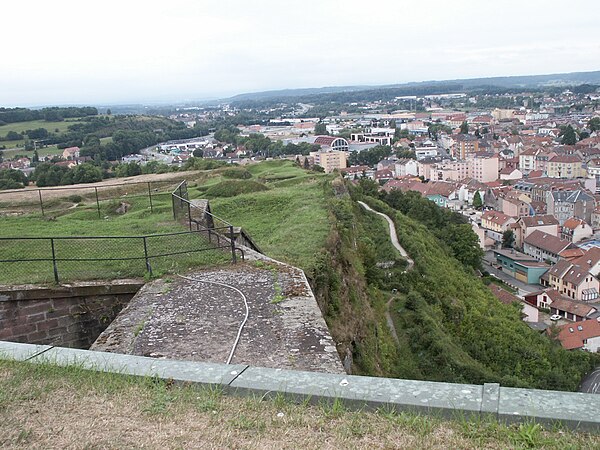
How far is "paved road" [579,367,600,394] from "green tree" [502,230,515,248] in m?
29.0

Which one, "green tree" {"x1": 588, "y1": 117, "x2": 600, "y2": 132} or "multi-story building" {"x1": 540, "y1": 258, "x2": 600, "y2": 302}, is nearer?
"multi-story building" {"x1": 540, "y1": 258, "x2": 600, "y2": 302}

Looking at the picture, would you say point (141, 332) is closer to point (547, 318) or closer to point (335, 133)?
point (547, 318)

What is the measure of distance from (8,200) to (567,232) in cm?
5280

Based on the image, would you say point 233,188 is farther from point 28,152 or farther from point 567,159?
point 567,159

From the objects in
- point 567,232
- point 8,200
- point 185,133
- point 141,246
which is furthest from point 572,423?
point 185,133

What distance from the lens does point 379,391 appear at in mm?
3650

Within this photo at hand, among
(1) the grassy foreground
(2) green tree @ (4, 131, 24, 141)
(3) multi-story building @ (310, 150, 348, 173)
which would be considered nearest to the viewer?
(1) the grassy foreground

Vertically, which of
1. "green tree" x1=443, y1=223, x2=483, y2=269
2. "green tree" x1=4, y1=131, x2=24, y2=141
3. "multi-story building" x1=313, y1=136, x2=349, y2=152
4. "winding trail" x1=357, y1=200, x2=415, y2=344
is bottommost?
"green tree" x1=443, y1=223, x2=483, y2=269

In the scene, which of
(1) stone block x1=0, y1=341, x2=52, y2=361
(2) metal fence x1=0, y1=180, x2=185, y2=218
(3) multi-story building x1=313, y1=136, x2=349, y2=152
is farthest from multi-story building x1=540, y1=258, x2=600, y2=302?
(3) multi-story building x1=313, y1=136, x2=349, y2=152

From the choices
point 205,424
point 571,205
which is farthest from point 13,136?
point 205,424

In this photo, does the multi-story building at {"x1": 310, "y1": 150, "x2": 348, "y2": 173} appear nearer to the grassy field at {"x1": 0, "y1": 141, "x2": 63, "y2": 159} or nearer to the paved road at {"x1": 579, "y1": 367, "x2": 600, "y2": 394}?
the grassy field at {"x1": 0, "y1": 141, "x2": 63, "y2": 159}

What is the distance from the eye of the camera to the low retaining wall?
329 centimetres

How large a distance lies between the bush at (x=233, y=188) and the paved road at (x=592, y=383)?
633 inches

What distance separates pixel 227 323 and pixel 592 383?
24449 millimetres
